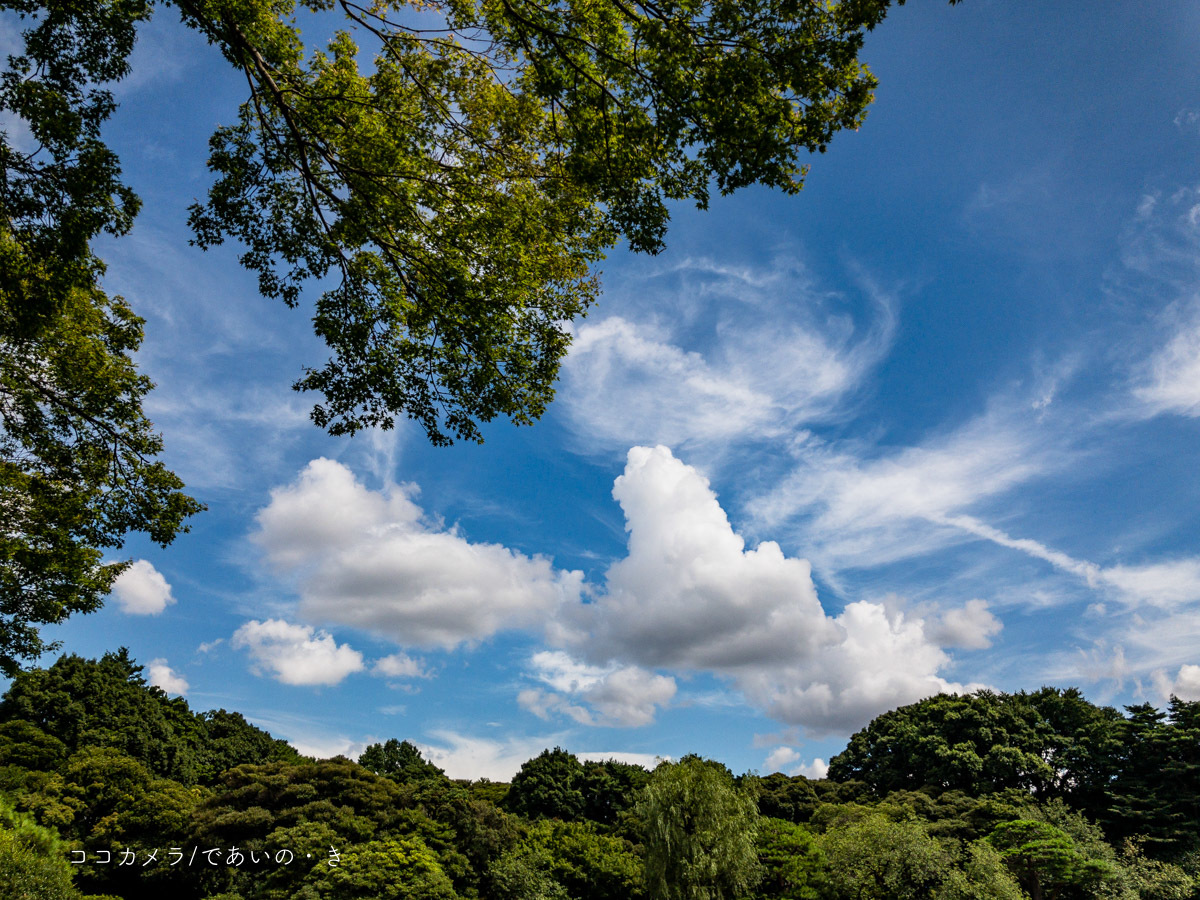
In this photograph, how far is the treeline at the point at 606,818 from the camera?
2020cm

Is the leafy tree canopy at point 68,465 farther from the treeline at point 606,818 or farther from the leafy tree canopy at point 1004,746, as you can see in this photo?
the leafy tree canopy at point 1004,746

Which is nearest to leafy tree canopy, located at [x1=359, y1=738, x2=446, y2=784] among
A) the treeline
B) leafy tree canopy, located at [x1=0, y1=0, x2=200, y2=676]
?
the treeline

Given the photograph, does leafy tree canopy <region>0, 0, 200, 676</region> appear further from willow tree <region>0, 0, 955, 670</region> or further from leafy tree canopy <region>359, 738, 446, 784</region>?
leafy tree canopy <region>359, 738, 446, 784</region>

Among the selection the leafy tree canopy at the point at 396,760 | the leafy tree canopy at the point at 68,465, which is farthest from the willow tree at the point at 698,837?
the leafy tree canopy at the point at 396,760

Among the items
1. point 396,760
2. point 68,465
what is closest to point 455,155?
point 68,465

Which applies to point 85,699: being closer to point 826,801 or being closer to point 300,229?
point 300,229

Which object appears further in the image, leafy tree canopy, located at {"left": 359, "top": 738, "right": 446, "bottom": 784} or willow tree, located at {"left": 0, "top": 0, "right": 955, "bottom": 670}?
leafy tree canopy, located at {"left": 359, "top": 738, "right": 446, "bottom": 784}

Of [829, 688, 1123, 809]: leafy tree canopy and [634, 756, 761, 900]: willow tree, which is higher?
[829, 688, 1123, 809]: leafy tree canopy

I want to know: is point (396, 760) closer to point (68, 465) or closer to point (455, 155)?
point (68, 465)

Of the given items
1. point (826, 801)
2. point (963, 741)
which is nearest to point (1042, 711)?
point (963, 741)

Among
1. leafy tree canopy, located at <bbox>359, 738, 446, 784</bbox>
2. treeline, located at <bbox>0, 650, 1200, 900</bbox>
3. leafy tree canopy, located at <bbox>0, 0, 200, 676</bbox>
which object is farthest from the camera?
leafy tree canopy, located at <bbox>359, 738, 446, 784</bbox>

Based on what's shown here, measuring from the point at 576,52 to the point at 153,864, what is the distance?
109ft

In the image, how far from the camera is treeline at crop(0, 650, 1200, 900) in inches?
795

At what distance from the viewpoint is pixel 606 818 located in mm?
36688
